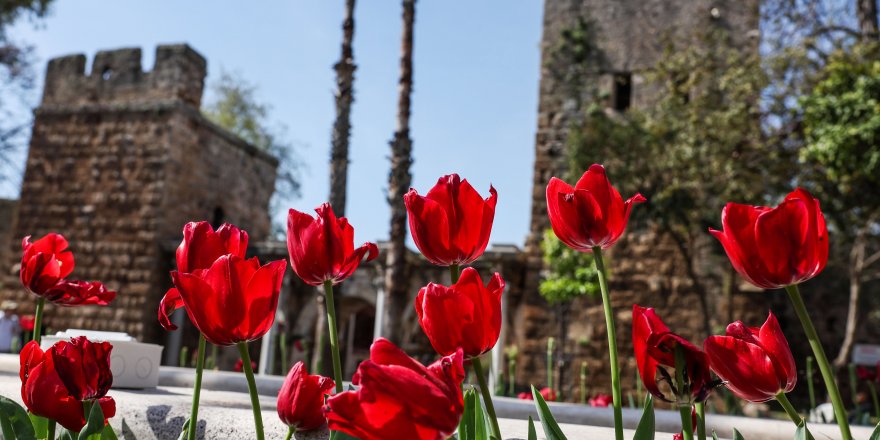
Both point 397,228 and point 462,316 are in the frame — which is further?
point 397,228

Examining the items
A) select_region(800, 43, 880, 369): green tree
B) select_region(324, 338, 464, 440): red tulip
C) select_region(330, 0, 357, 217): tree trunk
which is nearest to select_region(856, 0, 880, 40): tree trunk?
select_region(800, 43, 880, 369): green tree

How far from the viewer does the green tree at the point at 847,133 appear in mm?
8688

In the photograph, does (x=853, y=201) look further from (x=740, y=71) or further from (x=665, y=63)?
(x=665, y=63)

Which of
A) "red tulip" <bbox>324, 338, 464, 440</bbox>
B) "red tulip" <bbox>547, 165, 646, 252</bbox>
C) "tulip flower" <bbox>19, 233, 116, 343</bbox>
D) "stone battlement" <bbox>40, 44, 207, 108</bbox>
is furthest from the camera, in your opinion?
"stone battlement" <bbox>40, 44, 207, 108</bbox>

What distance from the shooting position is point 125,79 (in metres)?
13.5

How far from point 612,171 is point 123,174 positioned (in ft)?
26.5

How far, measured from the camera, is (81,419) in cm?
128

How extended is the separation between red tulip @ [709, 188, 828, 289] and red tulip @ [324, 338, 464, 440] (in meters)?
0.45

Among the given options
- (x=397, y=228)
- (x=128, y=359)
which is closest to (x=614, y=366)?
(x=128, y=359)

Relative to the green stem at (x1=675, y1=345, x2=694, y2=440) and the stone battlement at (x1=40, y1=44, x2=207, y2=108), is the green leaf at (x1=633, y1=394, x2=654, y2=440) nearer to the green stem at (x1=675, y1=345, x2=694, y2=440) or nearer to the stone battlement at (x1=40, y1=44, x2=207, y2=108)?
the green stem at (x1=675, y1=345, x2=694, y2=440)

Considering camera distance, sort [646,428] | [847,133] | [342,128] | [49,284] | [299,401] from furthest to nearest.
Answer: [342,128] < [847,133] < [49,284] < [299,401] < [646,428]

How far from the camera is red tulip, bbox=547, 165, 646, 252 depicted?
1142 mm

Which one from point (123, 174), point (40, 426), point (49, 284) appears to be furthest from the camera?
point (123, 174)

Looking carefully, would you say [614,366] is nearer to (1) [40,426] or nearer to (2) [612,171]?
(1) [40,426]
